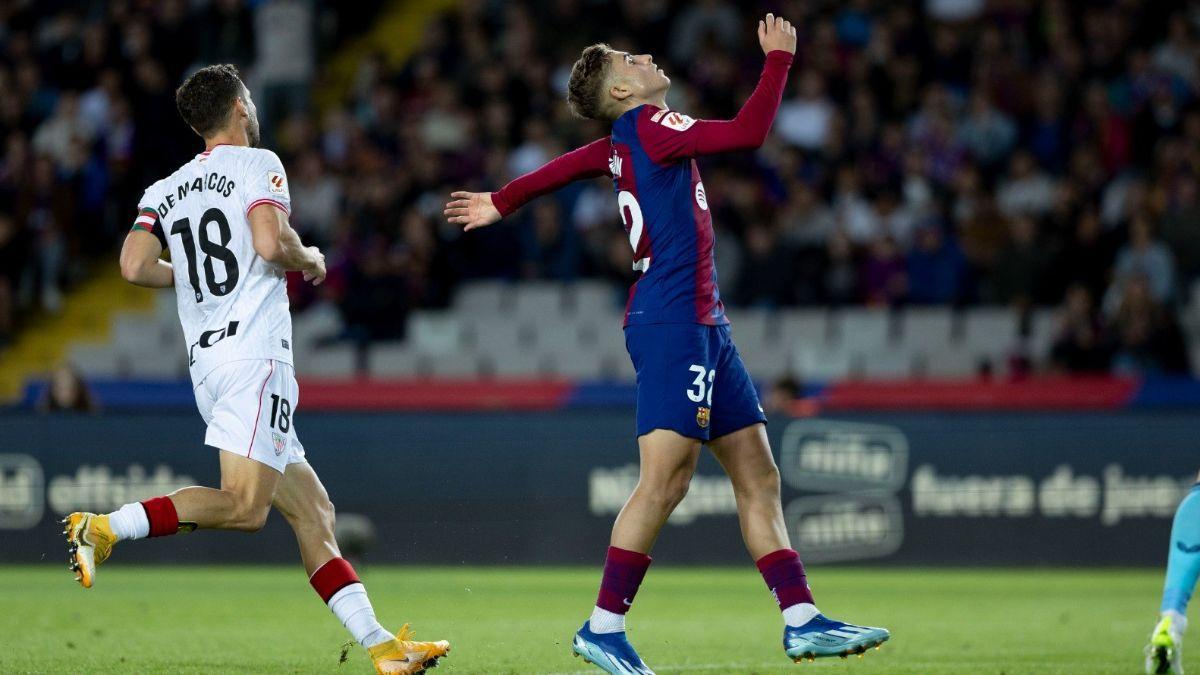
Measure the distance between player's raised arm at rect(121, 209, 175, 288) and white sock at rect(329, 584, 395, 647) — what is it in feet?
4.65

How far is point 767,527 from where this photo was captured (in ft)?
22.4

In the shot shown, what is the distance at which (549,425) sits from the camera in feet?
47.2

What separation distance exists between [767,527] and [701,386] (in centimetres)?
66

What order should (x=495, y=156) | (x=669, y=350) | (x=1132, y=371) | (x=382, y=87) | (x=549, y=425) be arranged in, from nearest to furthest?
(x=669, y=350) → (x=549, y=425) → (x=1132, y=371) → (x=495, y=156) → (x=382, y=87)

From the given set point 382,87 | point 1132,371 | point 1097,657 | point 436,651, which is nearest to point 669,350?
point 436,651

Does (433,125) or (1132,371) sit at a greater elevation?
(433,125)

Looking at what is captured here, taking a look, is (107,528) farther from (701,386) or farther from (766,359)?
(766,359)

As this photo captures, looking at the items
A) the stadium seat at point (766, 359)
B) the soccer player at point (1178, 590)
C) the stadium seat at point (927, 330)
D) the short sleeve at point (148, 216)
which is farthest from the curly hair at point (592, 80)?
the stadium seat at point (927, 330)

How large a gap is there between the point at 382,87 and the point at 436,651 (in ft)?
45.7

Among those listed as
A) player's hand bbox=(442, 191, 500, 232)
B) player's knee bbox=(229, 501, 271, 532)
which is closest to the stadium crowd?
player's hand bbox=(442, 191, 500, 232)

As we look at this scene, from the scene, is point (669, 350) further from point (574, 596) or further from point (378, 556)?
point (378, 556)

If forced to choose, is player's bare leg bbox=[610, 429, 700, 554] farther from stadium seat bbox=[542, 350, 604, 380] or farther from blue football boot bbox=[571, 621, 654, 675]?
stadium seat bbox=[542, 350, 604, 380]

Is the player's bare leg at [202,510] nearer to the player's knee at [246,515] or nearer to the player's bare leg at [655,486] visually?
the player's knee at [246,515]

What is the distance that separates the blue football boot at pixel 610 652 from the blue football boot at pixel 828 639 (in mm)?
564
